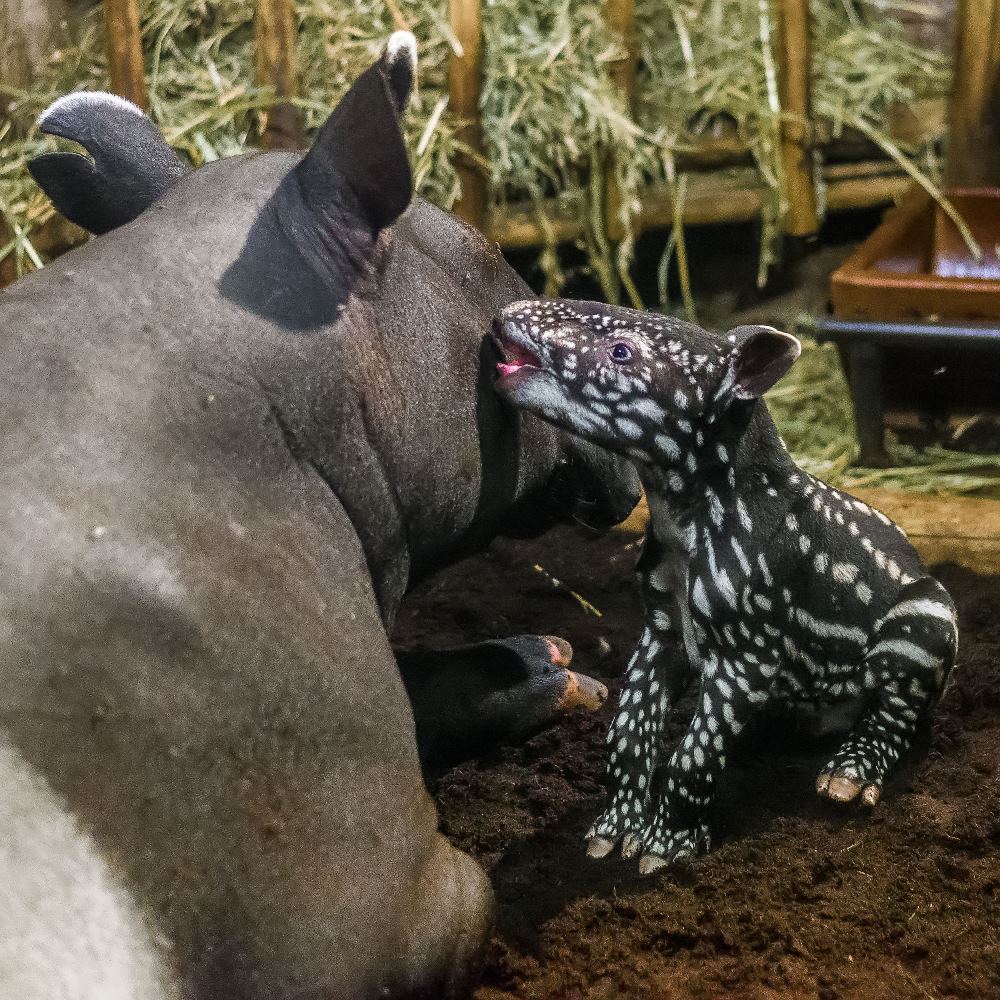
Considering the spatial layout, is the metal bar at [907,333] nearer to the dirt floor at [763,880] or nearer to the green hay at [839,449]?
the green hay at [839,449]

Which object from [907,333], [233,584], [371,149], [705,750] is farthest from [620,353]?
[907,333]

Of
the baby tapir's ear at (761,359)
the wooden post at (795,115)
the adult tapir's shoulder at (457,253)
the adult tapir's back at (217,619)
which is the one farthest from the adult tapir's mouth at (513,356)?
the wooden post at (795,115)

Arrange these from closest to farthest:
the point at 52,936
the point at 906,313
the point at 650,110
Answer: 1. the point at 52,936
2. the point at 906,313
3. the point at 650,110

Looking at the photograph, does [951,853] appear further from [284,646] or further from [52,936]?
[52,936]

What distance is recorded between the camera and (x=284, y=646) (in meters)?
2.23

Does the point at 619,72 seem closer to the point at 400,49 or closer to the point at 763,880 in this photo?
the point at 400,49

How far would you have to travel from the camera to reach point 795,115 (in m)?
5.45

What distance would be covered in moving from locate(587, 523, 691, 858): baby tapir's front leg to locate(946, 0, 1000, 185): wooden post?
3.05m

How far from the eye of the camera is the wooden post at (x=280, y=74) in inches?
194

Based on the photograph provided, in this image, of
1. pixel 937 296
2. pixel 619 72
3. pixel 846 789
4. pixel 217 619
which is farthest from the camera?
pixel 619 72

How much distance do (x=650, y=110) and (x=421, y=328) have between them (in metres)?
3.17

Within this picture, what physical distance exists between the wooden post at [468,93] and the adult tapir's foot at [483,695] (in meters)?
2.36

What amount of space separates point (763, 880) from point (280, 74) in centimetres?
331

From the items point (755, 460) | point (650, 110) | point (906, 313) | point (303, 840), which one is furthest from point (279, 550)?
point (650, 110)
